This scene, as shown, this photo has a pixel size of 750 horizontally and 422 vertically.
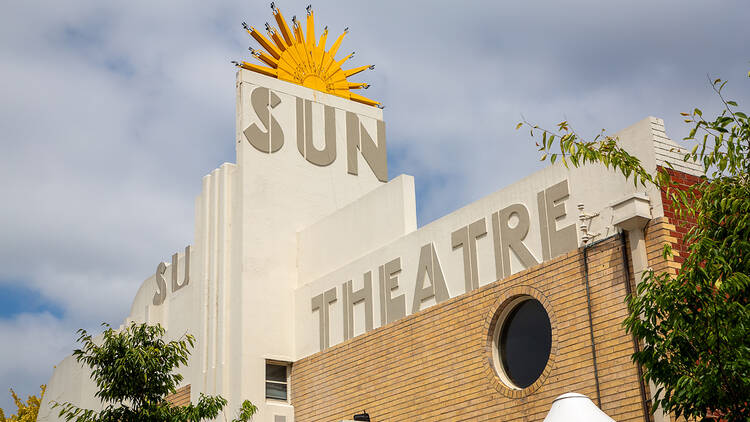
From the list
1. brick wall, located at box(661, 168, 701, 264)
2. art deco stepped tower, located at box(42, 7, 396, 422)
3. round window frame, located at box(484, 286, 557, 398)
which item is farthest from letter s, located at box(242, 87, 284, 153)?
brick wall, located at box(661, 168, 701, 264)

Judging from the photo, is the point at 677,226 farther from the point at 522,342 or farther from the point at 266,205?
the point at 266,205

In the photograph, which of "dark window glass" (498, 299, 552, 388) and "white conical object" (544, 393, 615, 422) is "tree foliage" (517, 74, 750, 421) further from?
"dark window glass" (498, 299, 552, 388)

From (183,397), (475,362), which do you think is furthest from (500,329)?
(183,397)

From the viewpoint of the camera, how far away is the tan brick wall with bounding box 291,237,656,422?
579 inches

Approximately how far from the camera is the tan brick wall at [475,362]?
14695 millimetres

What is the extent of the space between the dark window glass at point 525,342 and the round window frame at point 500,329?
9 centimetres

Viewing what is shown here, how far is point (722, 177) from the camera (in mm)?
10867

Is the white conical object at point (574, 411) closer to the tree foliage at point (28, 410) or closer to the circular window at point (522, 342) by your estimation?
the circular window at point (522, 342)

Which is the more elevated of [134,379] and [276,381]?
[276,381]

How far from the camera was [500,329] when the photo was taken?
16.9 meters

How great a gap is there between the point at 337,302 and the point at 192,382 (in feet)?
15.7

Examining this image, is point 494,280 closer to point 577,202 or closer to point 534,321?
point 534,321

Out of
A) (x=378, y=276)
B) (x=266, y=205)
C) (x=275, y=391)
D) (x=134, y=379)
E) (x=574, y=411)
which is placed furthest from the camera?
(x=266, y=205)

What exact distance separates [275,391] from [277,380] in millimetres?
284
